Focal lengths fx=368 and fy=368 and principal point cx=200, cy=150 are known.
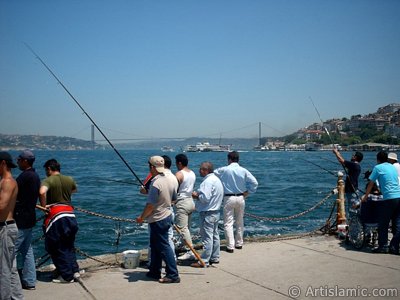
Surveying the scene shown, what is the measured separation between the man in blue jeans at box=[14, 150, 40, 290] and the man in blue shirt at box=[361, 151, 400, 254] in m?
5.32

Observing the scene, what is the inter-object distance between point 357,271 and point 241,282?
5.98 ft

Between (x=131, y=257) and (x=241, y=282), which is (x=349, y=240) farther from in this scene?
(x=131, y=257)

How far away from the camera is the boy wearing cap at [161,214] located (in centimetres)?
507

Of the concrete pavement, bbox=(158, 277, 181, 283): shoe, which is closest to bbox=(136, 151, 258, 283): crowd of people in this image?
bbox=(158, 277, 181, 283): shoe

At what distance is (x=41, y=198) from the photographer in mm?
4867

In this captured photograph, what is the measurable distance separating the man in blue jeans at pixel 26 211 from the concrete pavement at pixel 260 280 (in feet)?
0.86

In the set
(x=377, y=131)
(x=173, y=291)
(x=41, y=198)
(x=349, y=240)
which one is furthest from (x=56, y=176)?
(x=377, y=131)

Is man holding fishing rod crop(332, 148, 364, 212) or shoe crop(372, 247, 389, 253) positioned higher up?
man holding fishing rod crop(332, 148, 364, 212)

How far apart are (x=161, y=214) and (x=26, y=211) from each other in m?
1.74

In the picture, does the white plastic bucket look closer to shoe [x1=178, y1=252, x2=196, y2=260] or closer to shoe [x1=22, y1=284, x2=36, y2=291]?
shoe [x1=178, y1=252, x2=196, y2=260]

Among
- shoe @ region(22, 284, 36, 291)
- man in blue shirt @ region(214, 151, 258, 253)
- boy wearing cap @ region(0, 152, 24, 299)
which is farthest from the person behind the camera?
man in blue shirt @ region(214, 151, 258, 253)

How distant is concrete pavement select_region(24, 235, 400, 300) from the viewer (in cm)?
470

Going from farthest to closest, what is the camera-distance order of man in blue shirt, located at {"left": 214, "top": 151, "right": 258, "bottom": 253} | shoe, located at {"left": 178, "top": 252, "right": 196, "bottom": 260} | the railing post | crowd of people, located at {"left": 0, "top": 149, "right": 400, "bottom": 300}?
the railing post
man in blue shirt, located at {"left": 214, "top": 151, "right": 258, "bottom": 253}
shoe, located at {"left": 178, "top": 252, "right": 196, "bottom": 260}
crowd of people, located at {"left": 0, "top": 149, "right": 400, "bottom": 300}

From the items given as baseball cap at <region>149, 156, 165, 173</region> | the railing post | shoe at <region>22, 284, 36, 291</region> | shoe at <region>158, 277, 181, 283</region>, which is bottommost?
shoe at <region>22, 284, 36, 291</region>
